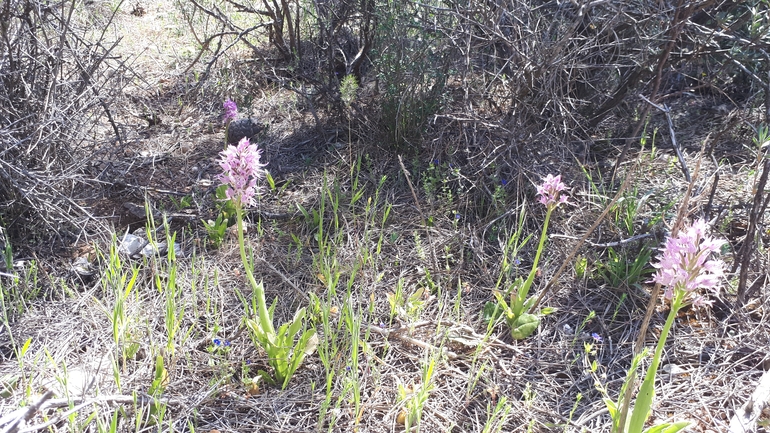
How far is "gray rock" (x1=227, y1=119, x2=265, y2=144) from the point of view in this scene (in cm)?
394

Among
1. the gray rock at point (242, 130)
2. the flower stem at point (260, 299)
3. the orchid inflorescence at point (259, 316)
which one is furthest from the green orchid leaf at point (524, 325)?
the gray rock at point (242, 130)

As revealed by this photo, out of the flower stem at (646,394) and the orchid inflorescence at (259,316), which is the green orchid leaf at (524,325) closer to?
the flower stem at (646,394)

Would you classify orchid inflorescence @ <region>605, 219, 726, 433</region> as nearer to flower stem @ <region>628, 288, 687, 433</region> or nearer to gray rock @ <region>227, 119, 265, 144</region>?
flower stem @ <region>628, 288, 687, 433</region>

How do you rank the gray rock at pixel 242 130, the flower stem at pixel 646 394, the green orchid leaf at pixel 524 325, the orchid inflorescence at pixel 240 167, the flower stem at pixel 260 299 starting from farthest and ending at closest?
1. the gray rock at pixel 242 130
2. the green orchid leaf at pixel 524 325
3. the flower stem at pixel 260 299
4. the orchid inflorescence at pixel 240 167
5. the flower stem at pixel 646 394

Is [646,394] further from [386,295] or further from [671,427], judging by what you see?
[386,295]

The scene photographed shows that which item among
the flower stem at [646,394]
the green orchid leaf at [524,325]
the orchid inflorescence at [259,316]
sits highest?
the orchid inflorescence at [259,316]

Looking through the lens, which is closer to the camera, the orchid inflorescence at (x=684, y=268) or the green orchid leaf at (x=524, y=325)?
the orchid inflorescence at (x=684, y=268)

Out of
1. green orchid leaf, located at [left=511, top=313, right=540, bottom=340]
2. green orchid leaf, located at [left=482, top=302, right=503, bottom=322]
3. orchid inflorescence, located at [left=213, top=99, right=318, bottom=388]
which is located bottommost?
green orchid leaf, located at [left=511, top=313, right=540, bottom=340]

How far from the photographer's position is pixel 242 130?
156 inches

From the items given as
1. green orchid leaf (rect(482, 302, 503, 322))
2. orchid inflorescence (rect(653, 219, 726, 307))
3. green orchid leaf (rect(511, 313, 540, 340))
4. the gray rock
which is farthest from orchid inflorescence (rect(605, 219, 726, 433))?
the gray rock

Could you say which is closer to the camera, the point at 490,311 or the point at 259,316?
the point at 259,316

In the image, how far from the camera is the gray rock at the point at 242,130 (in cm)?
394

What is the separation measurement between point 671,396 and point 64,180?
10.00 ft

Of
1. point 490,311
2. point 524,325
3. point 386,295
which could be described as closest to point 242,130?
point 386,295
